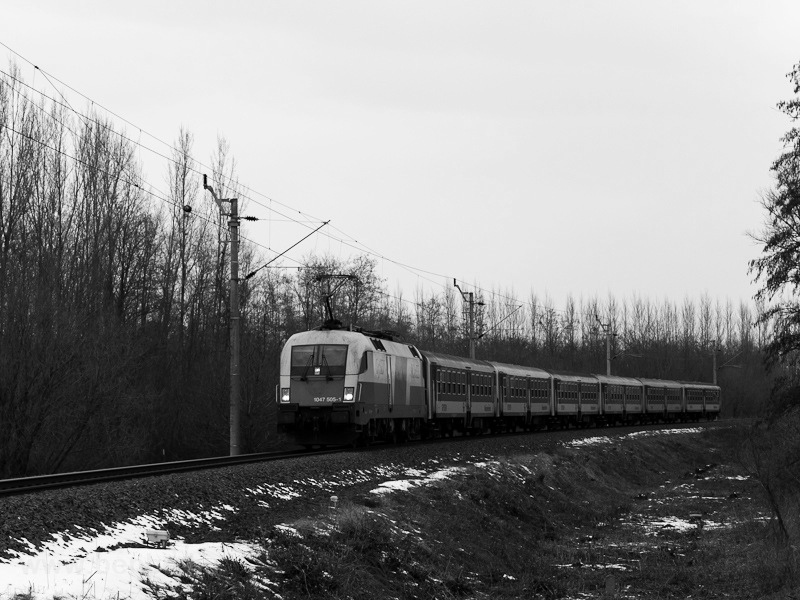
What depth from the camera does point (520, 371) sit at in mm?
45875

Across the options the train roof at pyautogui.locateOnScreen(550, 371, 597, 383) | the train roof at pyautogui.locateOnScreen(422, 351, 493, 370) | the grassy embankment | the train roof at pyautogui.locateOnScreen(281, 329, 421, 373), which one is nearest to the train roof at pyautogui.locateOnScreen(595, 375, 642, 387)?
the train roof at pyautogui.locateOnScreen(550, 371, 597, 383)

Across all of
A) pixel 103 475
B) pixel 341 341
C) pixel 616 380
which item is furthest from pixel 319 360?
pixel 616 380

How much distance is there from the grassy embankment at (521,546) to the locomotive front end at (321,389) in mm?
3585

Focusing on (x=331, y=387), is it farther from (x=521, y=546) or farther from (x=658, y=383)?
(x=658, y=383)

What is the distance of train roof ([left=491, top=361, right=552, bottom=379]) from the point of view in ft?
142

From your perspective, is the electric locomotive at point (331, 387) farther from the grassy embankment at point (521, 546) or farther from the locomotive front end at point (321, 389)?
the grassy embankment at point (521, 546)

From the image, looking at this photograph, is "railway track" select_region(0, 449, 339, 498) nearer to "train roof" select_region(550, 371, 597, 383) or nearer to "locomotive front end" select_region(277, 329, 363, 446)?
"locomotive front end" select_region(277, 329, 363, 446)

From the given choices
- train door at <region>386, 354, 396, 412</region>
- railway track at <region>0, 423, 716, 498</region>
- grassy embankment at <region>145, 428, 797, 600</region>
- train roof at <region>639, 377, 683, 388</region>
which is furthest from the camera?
train roof at <region>639, 377, 683, 388</region>

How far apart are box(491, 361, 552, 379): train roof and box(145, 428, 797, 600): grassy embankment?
1004 cm

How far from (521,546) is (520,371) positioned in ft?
82.8

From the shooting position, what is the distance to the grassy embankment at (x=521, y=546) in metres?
13.0

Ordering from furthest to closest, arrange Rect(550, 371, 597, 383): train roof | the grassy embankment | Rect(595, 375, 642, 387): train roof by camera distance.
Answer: Rect(595, 375, 642, 387): train roof, Rect(550, 371, 597, 383): train roof, the grassy embankment

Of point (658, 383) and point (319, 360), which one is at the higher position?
point (319, 360)

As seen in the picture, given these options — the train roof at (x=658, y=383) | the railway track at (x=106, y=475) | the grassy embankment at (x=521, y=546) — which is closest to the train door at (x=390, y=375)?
the grassy embankment at (x=521, y=546)
